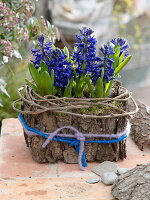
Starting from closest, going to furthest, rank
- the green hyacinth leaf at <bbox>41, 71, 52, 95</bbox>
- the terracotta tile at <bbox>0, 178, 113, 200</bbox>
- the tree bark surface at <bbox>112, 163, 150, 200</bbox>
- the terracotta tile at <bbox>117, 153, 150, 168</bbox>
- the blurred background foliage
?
the tree bark surface at <bbox>112, 163, 150, 200</bbox>, the terracotta tile at <bbox>0, 178, 113, 200</bbox>, the green hyacinth leaf at <bbox>41, 71, 52, 95</bbox>, the terracotta tile at <bbox>117, 153, 150, 168</bbox>, the blurred background foliage

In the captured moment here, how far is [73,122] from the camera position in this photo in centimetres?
197

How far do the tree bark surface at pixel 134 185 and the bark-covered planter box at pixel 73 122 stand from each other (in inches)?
12.2

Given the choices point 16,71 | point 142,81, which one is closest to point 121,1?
point 142,81

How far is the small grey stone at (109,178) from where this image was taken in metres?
1.83

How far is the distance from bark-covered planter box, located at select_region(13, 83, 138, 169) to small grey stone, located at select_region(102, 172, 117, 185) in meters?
0.18

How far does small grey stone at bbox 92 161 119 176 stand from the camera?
1950 mm

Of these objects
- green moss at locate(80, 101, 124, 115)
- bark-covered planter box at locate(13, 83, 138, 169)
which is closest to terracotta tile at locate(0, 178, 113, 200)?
bark-covered planter box at locate(13, 83, 138, 169)

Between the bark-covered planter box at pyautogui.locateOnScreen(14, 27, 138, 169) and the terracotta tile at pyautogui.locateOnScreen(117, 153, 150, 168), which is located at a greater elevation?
the bark-covered planter box at pyautogui.locateOnScreen(14, 27, 138, 169)

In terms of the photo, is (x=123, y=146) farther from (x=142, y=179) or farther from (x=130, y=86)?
(x=130, y=86)

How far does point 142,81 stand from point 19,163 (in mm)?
5003

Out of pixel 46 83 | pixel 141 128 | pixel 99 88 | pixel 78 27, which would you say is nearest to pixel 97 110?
pixel 99 88

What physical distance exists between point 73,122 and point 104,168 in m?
0.25

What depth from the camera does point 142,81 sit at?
6863 millimetres

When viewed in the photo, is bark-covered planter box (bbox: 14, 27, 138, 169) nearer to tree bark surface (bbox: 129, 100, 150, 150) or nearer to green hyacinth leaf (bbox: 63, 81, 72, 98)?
green hyacinth leaf (bbox: 63, 81, 72, 98)
